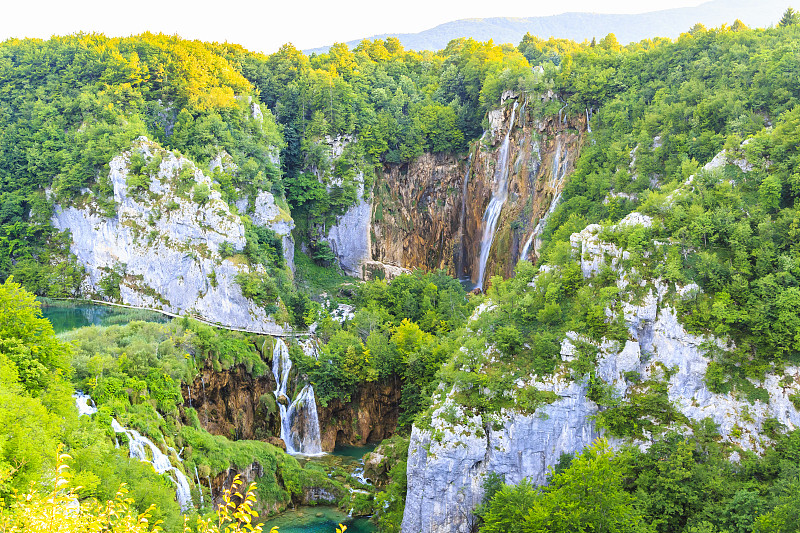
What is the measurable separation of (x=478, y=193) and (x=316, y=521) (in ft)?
108

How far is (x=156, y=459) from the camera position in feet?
88.6

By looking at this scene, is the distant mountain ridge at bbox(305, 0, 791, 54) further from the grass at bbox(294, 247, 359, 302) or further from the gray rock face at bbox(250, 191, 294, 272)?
the gray rock face at bbox(250, 191, 294, 272)

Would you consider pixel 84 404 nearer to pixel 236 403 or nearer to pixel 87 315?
pixel 236 403

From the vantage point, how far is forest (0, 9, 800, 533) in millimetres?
24109

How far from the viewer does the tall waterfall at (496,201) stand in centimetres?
5394

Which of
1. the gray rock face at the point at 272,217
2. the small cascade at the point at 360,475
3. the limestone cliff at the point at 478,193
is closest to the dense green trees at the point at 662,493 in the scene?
the small cascade at the point at 360,475

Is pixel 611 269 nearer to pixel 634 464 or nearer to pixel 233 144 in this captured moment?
pixel 634 464

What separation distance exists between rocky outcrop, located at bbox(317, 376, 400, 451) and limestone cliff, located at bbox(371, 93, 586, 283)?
1456cm

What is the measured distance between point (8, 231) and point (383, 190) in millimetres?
29759

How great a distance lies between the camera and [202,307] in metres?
46.3

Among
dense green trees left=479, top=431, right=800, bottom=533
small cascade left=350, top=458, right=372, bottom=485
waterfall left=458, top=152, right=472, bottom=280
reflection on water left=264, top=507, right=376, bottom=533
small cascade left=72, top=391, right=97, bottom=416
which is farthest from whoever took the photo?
waterfall left=458, top=152, right=472, bottom=280

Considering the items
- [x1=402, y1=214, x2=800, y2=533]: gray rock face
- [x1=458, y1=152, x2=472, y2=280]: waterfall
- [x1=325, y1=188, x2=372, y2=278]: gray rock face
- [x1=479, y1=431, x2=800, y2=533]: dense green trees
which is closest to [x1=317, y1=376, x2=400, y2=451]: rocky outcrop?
[x1=402, y1=214, x2=800, y2=533]: gray rock face

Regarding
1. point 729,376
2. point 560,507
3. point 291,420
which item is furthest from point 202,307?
point 729,376

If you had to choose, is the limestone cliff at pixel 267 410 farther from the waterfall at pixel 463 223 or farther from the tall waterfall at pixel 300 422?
the waterfall at pixel 463 223
